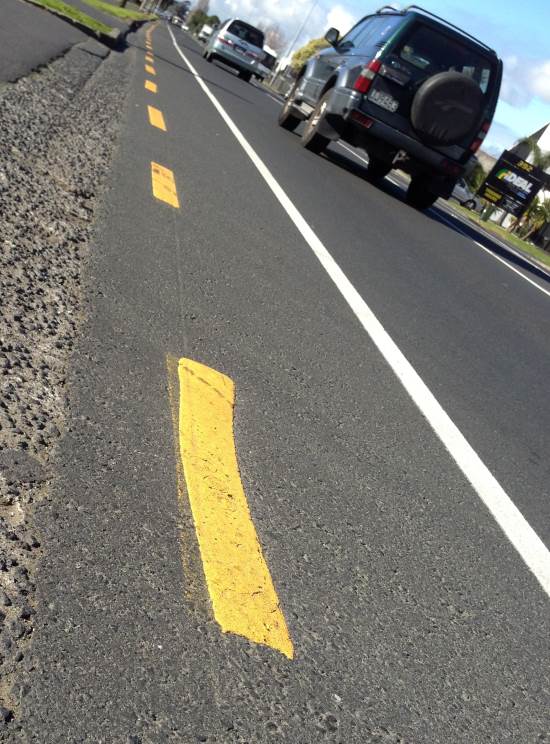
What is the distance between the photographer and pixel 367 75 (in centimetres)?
1119

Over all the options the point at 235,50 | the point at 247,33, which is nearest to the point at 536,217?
the point at 247,33

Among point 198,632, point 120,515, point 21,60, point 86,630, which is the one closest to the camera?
point 86,630

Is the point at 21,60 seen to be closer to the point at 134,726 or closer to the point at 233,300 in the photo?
the point at 233,300

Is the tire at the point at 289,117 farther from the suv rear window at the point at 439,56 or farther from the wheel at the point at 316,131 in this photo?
the suv rear window at the point at 439,56

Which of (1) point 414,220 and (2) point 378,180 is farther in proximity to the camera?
(2) point 378,180

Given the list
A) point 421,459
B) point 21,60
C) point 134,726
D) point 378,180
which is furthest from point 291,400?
point 378,180

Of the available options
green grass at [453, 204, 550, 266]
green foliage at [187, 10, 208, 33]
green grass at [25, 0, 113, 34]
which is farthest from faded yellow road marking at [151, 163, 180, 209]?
green foliage at [187, 10, 208, 33]

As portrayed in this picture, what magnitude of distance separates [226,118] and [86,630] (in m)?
11.7

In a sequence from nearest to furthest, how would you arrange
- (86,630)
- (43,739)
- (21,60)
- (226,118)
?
(43,739) < (86,630) < (21,60) < (226,118)

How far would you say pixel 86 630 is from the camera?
1.88 meters

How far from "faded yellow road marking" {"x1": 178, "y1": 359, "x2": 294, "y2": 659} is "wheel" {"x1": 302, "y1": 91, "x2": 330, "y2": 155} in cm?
962

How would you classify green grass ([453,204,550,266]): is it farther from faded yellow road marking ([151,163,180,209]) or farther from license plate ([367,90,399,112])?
faded yellow road marking ([151,163,180,209])

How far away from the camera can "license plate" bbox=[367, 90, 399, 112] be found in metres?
11.2

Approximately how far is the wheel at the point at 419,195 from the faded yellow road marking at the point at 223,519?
A: 9.66 metres
